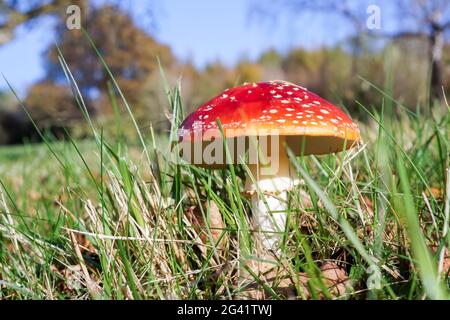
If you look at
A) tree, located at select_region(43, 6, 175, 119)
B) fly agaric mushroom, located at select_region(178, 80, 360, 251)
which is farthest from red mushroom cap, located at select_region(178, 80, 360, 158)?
tree, located at select_region(43, 6, 175, 119)

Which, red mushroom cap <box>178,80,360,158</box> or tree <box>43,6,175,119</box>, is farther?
tree <box>43,6,175,119</box>

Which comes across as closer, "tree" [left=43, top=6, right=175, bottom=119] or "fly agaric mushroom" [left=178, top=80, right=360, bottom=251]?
"fly agaric mushroom" [left=178, top=80, right=360, bottom=251]

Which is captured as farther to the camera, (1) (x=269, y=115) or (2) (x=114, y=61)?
(2) (x=114, y=61)

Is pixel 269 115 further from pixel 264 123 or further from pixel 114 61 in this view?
pixel 114 61

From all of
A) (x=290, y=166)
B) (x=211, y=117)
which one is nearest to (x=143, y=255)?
(x=211, y=117)

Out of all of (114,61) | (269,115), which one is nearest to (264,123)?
(269,115)

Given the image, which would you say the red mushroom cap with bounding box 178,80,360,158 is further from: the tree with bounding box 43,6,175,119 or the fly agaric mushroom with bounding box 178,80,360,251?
the tree with bounding box 43,6,175,119

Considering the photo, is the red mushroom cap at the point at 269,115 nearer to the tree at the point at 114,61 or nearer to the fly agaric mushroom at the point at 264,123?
the fly agaric mushroom at the point at 264,123

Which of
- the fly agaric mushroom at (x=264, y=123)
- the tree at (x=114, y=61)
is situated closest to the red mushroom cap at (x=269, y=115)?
the fly agaric mushroom at (x=264, y=123)

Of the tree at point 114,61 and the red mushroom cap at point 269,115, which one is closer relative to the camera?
the red mushroom cap at point 269,115
